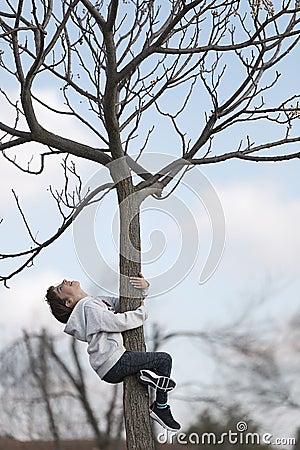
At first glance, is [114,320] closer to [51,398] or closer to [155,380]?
[155,380]

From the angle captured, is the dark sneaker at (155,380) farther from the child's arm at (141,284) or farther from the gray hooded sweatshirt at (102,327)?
the child's arm at (141,284)

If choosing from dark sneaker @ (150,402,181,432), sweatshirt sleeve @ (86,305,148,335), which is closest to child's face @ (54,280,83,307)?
sweatshirt sleeve @ (86,305,148,335)

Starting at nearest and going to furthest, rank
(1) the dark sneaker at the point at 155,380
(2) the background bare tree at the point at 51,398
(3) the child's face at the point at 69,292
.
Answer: (1) the dark sneaker at the point at 155,380, (3) the child's face at the point at 69,292, (2) the background bare tree at the point at 51,398

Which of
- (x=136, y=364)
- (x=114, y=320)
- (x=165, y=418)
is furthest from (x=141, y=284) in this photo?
(x=165, y=418)

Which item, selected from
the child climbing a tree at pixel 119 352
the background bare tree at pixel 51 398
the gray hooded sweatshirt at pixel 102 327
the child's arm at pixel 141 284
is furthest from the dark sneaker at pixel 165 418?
the background bare tree at pixel 51 398

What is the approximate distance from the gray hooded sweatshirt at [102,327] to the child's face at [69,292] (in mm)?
69

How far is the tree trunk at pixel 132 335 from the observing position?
9.14 ft

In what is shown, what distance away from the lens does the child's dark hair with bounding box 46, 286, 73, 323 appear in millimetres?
2967

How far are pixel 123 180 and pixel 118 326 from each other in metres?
0.59

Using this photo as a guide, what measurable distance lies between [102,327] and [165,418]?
40cm

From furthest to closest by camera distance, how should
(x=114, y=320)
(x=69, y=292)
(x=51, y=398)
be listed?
(x=51, y=398) < (x=69, y=292) < (x=114, y=320)

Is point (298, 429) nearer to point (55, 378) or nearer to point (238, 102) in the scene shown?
point (55, 378)

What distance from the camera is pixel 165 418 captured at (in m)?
2.82

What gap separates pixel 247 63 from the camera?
3266 millimetres
